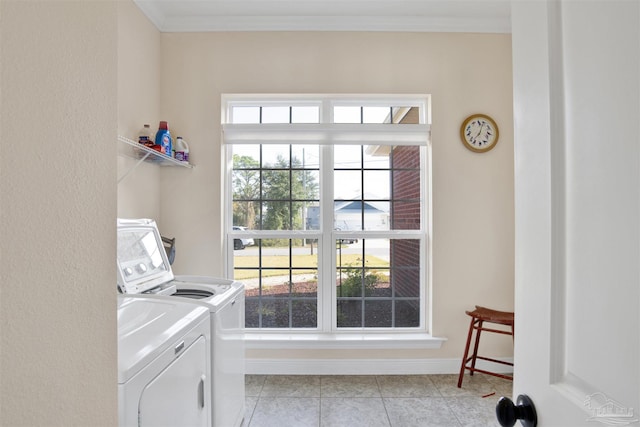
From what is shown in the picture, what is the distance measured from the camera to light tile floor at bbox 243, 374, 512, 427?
2041mm

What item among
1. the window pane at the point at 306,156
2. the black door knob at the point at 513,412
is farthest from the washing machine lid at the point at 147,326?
the window pane at the point at 306,156

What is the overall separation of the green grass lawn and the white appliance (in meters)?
0.70

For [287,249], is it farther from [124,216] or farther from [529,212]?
[529,212]

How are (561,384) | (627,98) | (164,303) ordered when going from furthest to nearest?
(164,303) < (561,384) < (627,98)

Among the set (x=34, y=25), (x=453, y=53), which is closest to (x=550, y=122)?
(x=34, y=25)

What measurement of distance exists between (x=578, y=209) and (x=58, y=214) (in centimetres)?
79

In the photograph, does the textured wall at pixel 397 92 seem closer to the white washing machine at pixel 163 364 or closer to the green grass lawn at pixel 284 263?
the green grass lawn at pixel 284 263

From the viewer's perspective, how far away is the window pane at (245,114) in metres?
2.73

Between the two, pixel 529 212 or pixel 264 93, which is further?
pixel 264 93

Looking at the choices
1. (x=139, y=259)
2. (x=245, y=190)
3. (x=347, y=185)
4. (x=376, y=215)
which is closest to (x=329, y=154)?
(x=347, y=185)

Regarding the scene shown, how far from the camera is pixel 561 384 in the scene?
21.3 inches

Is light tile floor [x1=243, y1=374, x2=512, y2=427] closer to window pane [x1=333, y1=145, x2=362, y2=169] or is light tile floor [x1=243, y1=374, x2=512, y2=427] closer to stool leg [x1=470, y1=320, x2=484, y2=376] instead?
stool leg [x1=470, y1=320, x2=484, y2=376]

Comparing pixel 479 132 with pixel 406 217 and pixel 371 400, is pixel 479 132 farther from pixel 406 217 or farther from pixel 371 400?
pixel 371 400

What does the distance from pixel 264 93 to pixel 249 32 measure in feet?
1.59
